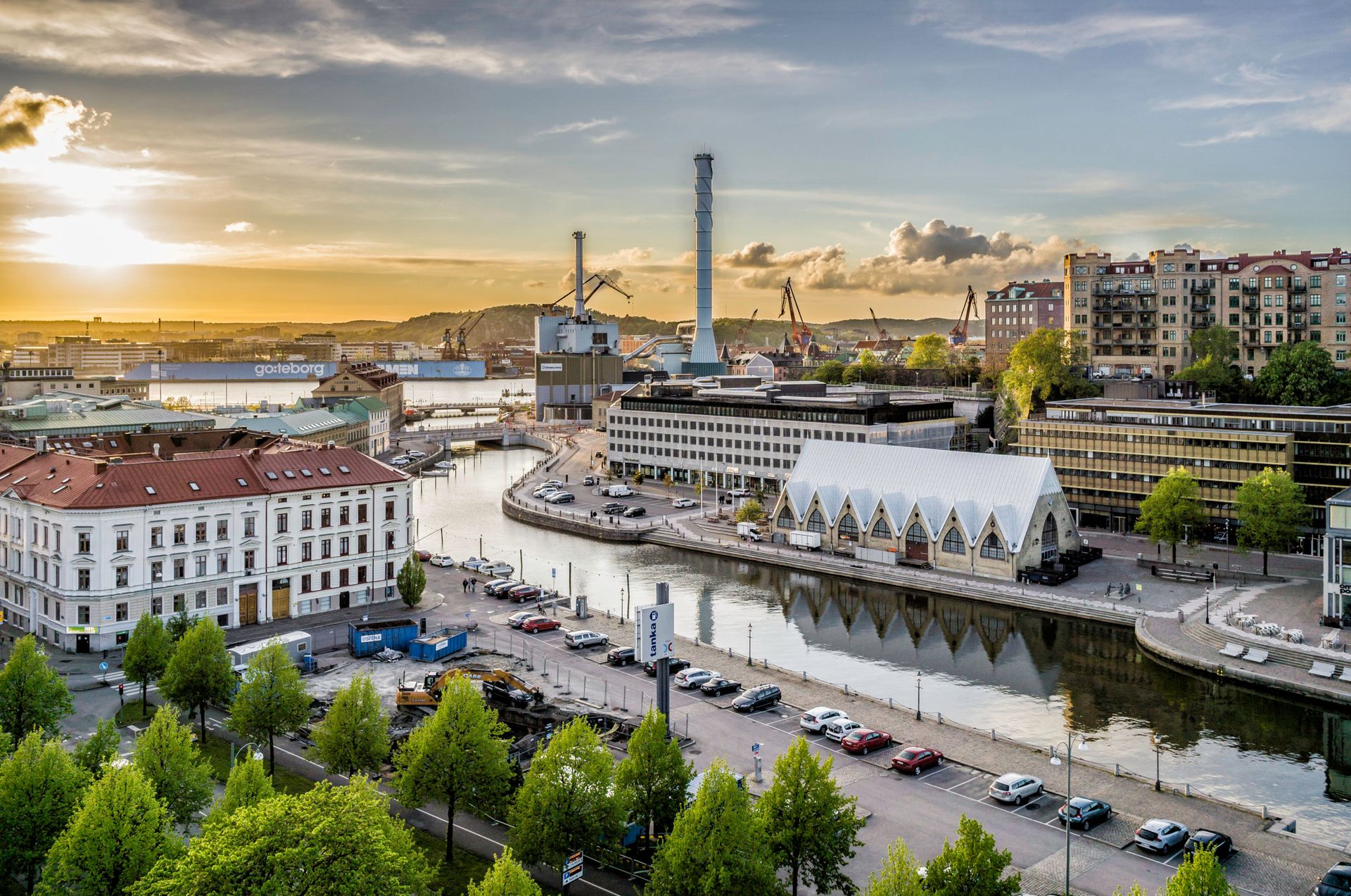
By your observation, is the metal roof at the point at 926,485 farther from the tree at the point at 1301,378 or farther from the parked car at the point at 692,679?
the tree at the point at 1301,378

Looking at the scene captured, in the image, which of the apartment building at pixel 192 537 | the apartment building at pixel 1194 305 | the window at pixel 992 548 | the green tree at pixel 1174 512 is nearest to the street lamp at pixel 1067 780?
the window at pixel 992 548

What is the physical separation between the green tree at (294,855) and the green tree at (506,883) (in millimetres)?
1233

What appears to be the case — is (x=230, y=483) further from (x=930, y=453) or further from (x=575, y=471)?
(x=575, y=471)

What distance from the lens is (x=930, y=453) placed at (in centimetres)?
5712


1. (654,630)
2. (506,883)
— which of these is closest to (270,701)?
(654,630)

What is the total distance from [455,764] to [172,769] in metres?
5.59

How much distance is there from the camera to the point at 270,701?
27578 millimetres

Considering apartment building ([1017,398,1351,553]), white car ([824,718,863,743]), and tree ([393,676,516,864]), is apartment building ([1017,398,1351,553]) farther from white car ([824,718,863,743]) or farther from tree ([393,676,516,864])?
tree ([393,676,516,864])

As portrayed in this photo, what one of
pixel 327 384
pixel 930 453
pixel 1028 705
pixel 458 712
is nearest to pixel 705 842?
pixel 458 712

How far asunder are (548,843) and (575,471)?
73456 millimetres

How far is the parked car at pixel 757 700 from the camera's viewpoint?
33.6m

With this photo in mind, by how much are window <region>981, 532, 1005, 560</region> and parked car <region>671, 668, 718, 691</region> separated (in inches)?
813

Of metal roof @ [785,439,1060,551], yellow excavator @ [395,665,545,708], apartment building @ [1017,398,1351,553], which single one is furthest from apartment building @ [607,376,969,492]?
yellow excavator @ [395,665,545,708]

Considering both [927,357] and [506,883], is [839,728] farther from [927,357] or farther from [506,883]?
[927,357]
